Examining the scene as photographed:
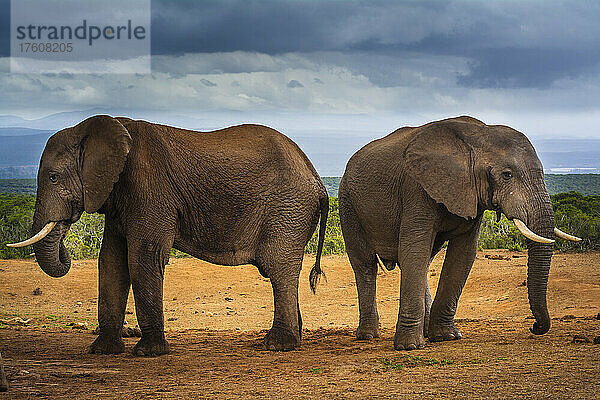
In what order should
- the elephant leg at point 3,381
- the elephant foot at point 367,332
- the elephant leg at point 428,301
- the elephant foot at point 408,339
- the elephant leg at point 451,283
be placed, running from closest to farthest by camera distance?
the elephant leg at point 3,381 → the elephant foot at point 408,339 → the elephant leg at point 451,283 → the elephant leg at point 428,301 → the elephant foot at point 367,332

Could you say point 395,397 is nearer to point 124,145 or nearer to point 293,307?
point 293,307

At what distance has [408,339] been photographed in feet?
33.9

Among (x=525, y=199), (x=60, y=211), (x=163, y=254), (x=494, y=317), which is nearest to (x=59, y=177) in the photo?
(x=60, y=211)

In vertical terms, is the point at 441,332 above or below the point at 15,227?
below

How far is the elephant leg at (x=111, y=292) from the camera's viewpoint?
10867mm

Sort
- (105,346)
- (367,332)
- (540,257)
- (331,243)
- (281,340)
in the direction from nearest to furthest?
(540,257) < (105,346) < (281,340) < (367,332) < (331,243)

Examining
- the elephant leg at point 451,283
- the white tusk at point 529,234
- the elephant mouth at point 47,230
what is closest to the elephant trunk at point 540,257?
the white tusk at point 529,234

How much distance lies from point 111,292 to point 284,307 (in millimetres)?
2346

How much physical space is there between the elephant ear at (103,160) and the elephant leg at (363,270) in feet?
11.8

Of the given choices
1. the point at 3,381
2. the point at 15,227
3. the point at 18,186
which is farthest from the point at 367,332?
the point at 18,186

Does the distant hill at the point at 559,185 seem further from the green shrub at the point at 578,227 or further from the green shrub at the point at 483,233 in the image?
the green shrub at the point at 578,227

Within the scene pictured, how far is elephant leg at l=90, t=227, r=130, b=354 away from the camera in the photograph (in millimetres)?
10867

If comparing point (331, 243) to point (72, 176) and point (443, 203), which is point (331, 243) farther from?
point (72, 176)

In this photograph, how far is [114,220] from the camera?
35.1ft
